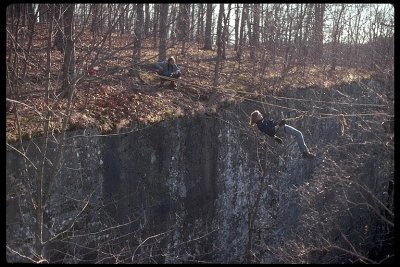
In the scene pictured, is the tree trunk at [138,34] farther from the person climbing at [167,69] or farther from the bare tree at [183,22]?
the bare tree at [183,22]

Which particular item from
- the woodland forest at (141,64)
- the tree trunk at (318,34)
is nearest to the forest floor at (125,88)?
the woodland forest at (141,64)

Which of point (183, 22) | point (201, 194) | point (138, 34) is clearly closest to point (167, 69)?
point (138, 34)

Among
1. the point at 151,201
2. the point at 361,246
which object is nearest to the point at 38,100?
the point at 151,201

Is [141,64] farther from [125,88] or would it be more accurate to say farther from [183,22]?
[183,22]

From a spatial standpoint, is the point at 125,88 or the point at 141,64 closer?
the point at 141,64

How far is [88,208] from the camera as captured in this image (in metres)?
9.13

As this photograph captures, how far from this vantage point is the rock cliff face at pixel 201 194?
848cm

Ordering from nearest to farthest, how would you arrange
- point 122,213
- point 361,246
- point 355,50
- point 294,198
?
1. point 122,213
2. point 361,246
3. point 294,198
4. point 355,50

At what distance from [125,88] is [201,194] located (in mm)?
3291

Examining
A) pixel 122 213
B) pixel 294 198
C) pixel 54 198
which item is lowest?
pixel 294 198

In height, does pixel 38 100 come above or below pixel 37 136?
above

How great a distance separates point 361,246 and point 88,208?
8.08 metres

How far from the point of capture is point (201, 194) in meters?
11.6

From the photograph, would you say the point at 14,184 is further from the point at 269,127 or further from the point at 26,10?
the point at 269,127
